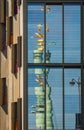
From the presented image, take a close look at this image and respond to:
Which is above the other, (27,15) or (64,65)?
(27,15)

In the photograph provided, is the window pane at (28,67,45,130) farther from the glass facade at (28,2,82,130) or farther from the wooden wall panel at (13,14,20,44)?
the wooden wall panel at (13,14,20,44)

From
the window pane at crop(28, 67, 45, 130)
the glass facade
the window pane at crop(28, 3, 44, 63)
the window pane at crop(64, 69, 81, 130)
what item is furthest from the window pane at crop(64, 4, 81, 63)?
the window pane at crop(28, 67, 45, 130)

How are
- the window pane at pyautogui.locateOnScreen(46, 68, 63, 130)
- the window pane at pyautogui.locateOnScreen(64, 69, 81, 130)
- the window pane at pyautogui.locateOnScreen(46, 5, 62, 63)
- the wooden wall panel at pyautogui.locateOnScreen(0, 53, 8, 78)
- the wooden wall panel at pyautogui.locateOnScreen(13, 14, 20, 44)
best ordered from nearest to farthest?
the window pane at pyautogui.locateOnScreen(64, 69, 81, 130) < the window pane at pyautogui.locateOnScreen(46, 68, 63, 130) < the window pane at pyautogui.locateOnScreen(46, 5, 62, 63) < the wooden wall panel at pyautogui.locateOnScreen(13, 14, 20, 44) < the wooden wall panel at pyautogui.locateOnScreen(0, 53, 8, 78)

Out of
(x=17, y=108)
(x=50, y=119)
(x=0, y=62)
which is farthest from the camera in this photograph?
(x=0, y=62)

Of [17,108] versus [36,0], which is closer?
[36,0]

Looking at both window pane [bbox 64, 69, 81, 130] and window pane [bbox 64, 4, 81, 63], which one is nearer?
window pane [bbox 64, 69, 81, 130]

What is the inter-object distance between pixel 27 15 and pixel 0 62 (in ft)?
28.4

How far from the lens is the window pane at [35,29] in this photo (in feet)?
98.5

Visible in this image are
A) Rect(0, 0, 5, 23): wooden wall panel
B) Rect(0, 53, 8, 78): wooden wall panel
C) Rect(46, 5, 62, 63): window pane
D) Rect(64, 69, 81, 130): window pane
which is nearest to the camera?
Rect(64, 69, 81, 130): window pane

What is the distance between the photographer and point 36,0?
30.0 m

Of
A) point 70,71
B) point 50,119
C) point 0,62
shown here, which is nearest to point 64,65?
point 70,71

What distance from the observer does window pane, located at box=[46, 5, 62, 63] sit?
30.0m

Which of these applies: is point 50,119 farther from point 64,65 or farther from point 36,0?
point 36,0

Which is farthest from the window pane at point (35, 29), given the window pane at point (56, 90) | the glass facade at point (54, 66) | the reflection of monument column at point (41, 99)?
the window pane at point (56, 90)
